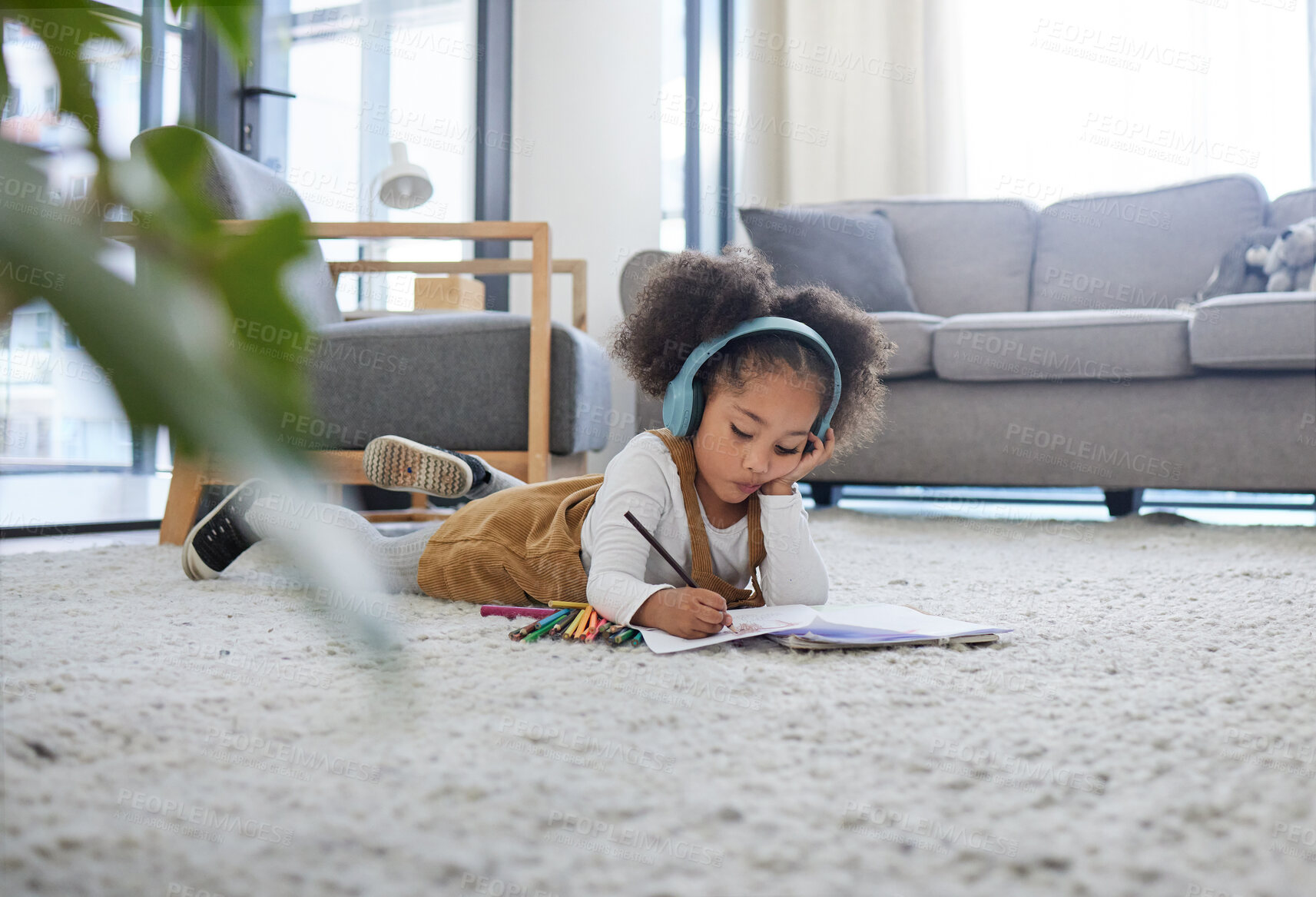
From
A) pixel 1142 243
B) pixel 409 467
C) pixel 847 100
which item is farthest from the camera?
pixel 847 100

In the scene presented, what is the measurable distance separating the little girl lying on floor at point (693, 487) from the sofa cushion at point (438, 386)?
498 millimetres

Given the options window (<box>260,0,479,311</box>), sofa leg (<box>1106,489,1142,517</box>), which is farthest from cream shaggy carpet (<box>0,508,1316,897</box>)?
window (<box>260,0,479,311</box>)

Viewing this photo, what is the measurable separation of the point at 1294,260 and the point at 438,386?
6.89ft

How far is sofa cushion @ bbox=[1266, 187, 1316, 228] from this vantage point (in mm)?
2604

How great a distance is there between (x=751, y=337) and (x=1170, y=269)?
86.5 inches

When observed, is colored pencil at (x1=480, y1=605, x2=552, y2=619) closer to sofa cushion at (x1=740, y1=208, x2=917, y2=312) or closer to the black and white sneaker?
the black and white sneaker

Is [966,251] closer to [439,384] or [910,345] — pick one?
[910,345]

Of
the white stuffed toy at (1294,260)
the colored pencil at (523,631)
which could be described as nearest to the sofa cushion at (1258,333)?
the white stuffed toy at (1294,260)

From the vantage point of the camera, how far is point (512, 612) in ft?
3.44

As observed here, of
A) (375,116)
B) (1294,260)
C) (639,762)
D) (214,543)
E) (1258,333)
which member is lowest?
(639,762)

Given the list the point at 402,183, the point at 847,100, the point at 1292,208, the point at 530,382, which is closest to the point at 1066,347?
the point at 1292,208

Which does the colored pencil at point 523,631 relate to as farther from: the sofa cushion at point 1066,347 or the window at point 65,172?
the sofa cushion at point 1066,347

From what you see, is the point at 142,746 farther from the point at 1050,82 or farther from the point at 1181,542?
the point at 1050,82

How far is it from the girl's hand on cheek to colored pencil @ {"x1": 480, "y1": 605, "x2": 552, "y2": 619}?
0.93 feet
